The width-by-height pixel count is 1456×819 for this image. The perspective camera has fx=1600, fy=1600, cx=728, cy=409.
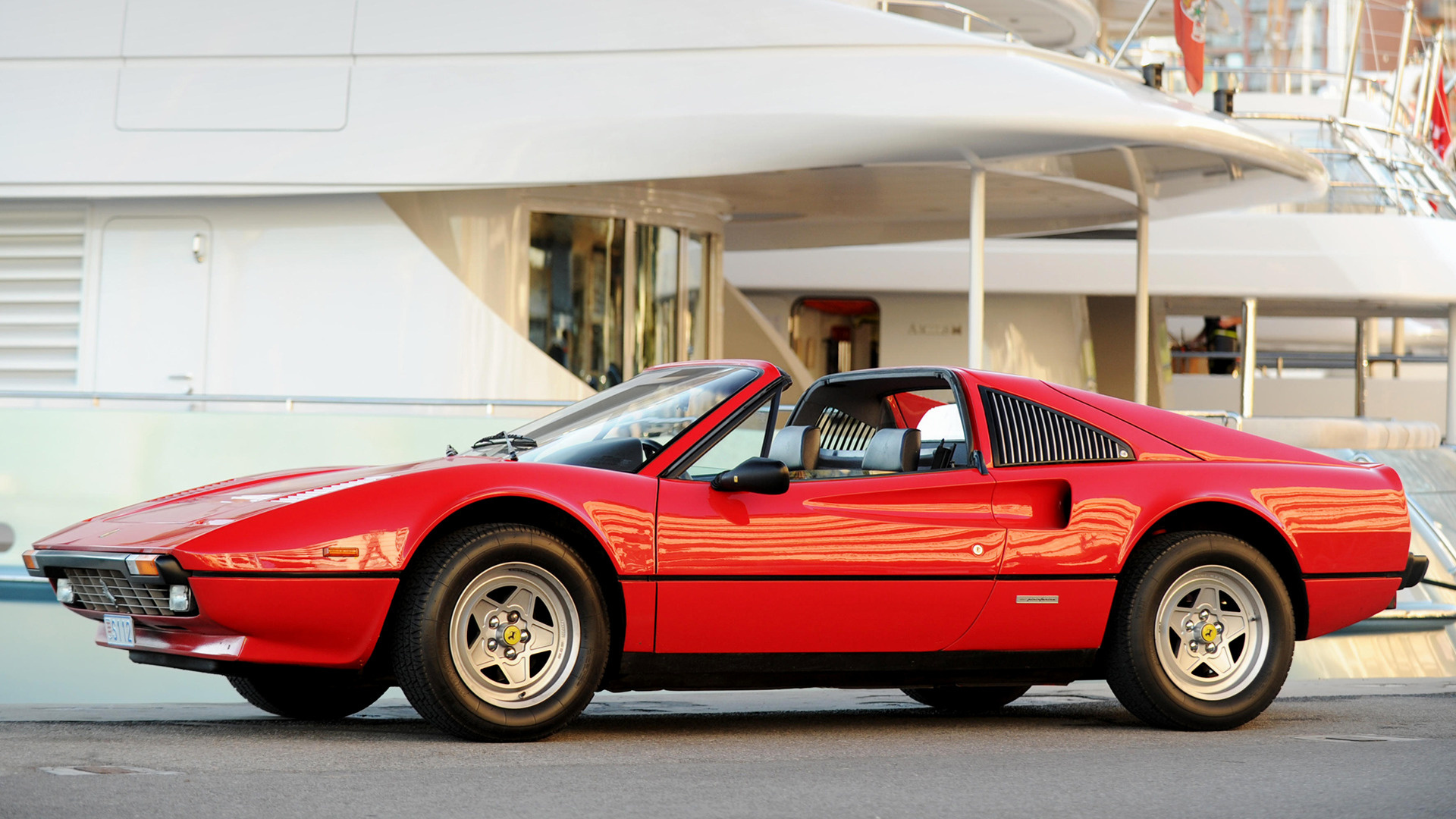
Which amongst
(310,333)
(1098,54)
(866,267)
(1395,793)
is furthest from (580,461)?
(866,267)

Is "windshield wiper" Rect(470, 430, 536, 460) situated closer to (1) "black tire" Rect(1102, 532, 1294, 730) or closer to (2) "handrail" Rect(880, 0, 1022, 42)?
(1) "black tire" Rect(1102, 532, 1294, 730)

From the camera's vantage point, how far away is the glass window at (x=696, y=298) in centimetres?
1549

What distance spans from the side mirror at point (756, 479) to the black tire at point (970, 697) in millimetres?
1810

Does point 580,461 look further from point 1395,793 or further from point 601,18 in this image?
point 601,18

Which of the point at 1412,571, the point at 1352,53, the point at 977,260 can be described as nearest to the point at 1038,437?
the point at 1412,571

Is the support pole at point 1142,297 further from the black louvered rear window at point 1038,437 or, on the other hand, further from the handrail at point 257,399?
the black louvered rear window at point 1038,437

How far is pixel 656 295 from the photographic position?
48.9ft

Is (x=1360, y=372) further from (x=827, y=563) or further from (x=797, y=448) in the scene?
(x=827, y=563)

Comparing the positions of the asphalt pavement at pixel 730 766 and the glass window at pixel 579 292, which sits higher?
the glass window at pixel 579 292

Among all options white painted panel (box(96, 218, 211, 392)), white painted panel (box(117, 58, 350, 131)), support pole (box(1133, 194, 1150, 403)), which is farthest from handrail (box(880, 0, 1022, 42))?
white painted panel (box(96, 218, 211, 392))

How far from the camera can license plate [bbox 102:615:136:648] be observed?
16.1ft

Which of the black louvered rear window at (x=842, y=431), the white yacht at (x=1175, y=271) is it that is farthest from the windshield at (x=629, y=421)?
the white yacht at (x=1175, y=271)

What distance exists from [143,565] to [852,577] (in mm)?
2238

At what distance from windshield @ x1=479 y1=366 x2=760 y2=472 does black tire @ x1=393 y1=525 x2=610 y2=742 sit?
505 mm
